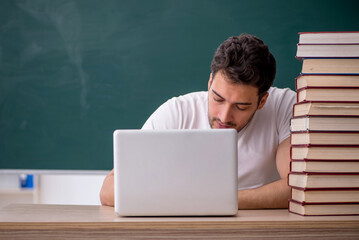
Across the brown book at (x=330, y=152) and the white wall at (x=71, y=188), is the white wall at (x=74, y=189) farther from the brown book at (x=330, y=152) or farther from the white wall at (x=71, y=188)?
the brown book at (x=330, y=152)

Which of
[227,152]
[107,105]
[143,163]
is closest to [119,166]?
[143,163]

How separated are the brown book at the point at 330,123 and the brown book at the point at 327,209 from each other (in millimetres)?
201

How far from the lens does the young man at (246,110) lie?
6.02ft

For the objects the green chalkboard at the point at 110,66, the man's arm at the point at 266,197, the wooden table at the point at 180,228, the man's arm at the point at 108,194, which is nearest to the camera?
the wooden table at the point at 180,228

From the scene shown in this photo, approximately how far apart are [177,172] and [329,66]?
1.72 feet

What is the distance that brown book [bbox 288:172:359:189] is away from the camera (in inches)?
48.1

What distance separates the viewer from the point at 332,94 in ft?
4.15

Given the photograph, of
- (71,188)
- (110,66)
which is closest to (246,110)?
(110,66)

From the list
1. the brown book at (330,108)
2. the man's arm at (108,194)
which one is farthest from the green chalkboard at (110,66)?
the brown book at (330,108)

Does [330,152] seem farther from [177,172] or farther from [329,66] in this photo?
[177,172]

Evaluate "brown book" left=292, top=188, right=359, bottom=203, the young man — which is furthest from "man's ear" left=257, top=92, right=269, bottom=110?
"brown book" left=292, top=188, right=359, bottom=203

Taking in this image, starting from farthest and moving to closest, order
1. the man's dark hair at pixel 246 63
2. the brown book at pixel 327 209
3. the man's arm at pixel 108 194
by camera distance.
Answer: the man's dark hair at pixel 246 63
the man's arm at pixel 108 194
the brown book at pixel 327 209

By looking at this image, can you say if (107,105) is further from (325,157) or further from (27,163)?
(325,157)

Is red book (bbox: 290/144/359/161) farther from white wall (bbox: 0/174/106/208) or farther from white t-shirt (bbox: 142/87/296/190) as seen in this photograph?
white wall (bbox: 0/174/106/208)
